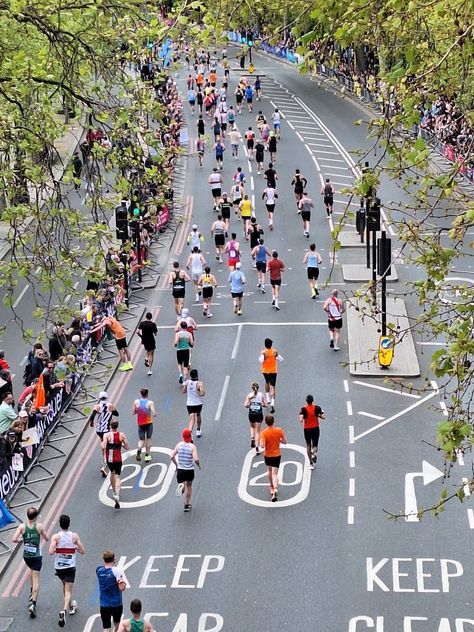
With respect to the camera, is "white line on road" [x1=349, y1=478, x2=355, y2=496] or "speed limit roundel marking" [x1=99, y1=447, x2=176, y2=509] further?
"speed limit roundel marking" [x1=99, y1=447, x2=176, y2=509]

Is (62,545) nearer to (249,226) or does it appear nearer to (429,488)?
(429,488)

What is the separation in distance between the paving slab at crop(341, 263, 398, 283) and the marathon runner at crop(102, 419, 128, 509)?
13738mm

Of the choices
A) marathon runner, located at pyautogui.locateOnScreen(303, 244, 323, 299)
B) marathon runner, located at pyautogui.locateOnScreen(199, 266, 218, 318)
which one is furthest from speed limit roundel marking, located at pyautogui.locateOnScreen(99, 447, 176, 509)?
marathon runner, located at pyautogui.locateOnScreen(303, 244, 323, 299)

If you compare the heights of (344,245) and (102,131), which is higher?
(102,131)

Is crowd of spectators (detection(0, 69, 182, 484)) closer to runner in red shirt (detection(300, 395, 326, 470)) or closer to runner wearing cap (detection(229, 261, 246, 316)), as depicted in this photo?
runner wearing cap (detection(229, 261, 246, 316))

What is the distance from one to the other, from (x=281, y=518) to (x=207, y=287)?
449 inches

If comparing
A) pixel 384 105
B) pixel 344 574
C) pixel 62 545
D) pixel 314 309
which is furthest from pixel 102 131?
pixel 314 309

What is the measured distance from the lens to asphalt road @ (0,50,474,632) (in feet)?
56.0

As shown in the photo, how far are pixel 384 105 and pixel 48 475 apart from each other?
1119 cm

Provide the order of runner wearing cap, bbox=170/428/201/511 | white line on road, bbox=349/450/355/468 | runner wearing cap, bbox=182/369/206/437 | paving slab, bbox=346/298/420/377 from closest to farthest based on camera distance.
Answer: runner wearing cap, bbox=170/428/201/511
white line on road, bbox=349/450/355/468
runner wearing cap, bbox=182/369/206/437
paving slab, bbox=346/298/420/377

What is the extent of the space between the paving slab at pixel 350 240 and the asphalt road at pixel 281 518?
776 cm

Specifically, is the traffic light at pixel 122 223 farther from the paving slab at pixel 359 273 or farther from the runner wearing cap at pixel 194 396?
the paving slab at pixel 359 273

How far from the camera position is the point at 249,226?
3731 centimetres

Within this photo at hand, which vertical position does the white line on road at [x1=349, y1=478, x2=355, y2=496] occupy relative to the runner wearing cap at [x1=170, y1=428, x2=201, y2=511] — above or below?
below
